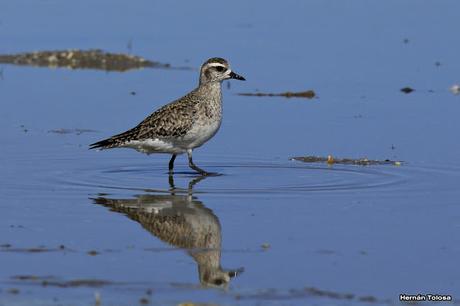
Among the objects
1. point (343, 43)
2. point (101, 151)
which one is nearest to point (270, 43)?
point (343, 43)

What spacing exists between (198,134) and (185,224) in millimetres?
3929

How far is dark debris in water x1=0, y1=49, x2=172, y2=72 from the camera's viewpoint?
80.6 feet

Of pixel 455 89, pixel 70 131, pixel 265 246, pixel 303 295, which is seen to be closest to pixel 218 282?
pixel 303 295

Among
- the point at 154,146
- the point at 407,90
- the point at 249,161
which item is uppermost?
the point at 407,90

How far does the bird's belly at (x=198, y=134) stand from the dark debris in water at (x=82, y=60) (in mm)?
7377

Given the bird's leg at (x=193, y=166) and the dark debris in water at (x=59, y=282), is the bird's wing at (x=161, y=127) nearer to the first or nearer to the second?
the bird's leg at (x=193, y=166)

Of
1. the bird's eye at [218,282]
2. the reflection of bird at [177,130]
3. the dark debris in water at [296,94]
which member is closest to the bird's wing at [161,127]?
the reflection of bird at [177,130]

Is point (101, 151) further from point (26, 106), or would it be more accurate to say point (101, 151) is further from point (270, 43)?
point (270, 43)

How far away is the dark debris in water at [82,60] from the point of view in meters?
24.6

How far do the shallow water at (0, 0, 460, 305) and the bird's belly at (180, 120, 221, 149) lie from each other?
16.6 inches

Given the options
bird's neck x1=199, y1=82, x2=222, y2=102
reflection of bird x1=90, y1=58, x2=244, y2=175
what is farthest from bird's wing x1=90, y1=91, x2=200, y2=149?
bird's neck x1=199, y1=82, x2=222, y2=102

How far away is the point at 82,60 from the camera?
24922 millimetres

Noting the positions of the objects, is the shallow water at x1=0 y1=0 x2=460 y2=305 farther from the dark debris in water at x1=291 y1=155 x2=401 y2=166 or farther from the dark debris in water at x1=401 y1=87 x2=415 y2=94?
the dark debris in water at x1=291 y1=155 x2=401 y2=166

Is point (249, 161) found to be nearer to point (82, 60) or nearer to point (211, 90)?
point (211, 90)
